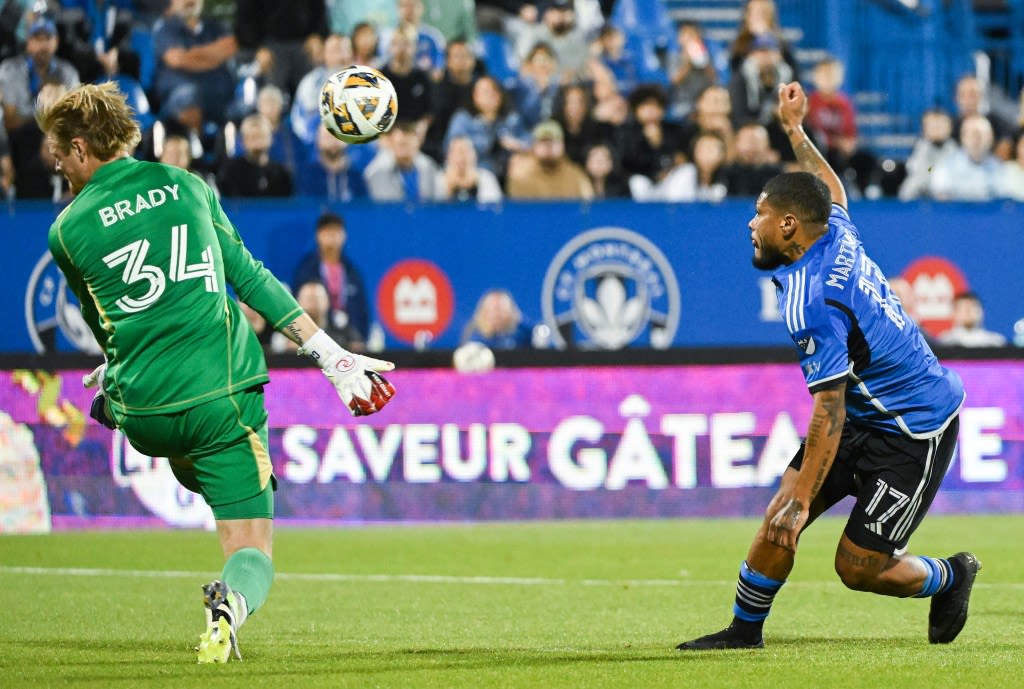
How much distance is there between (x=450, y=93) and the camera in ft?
55.4

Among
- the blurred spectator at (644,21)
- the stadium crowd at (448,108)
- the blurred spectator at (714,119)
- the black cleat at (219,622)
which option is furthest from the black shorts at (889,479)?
the blurred spectator at (644,21)

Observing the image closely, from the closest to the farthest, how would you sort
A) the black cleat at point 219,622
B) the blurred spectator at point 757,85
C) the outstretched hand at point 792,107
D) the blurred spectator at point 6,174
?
1. the black cleat at point 219,622
2. the outstretched hand at point 792,107
3. the blurred spectator at point 6,174
4. the blurred spectator at point 757,85

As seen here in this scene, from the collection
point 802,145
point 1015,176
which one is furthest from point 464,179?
point 802,145

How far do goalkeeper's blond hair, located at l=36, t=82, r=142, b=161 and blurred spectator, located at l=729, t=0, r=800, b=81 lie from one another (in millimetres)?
12534

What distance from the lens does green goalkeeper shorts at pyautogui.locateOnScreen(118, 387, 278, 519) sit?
246 inches

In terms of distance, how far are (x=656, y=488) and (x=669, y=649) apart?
6.34 metres

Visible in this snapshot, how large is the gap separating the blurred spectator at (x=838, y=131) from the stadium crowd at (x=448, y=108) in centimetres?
2

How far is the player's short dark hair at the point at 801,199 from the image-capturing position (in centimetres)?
677

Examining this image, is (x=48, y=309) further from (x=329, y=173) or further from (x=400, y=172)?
(x=400, y=172)

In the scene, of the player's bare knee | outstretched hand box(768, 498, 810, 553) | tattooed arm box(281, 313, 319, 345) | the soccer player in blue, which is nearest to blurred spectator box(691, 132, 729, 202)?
the soccer player in blue

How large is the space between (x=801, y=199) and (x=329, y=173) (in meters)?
9.75

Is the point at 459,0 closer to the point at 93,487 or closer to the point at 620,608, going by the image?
the point at 93,487

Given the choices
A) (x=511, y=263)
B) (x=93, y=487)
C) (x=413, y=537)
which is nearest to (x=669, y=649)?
(x=413, y=537)

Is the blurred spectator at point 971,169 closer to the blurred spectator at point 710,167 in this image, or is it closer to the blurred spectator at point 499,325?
the blurred spectator at point 710,167
